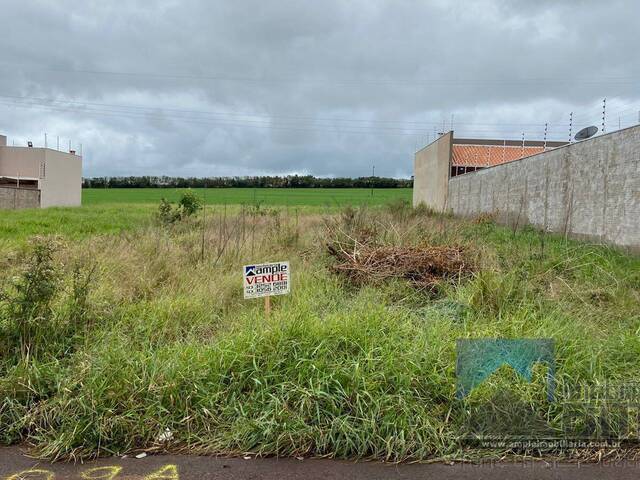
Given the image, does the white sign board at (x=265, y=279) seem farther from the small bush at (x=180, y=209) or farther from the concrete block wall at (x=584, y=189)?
the small bush at (x=180, y=209)

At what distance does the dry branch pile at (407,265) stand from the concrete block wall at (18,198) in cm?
3692

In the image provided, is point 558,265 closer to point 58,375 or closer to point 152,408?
point 152,408

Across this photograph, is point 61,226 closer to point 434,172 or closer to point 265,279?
point 265,279

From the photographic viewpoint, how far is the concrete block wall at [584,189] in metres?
7.43

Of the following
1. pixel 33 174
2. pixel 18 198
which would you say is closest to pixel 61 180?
pixel 33 174

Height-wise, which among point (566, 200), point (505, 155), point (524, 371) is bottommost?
point (524, 371)

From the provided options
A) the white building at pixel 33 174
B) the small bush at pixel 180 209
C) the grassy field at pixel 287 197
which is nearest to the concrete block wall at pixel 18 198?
the white building at pixel 33 174

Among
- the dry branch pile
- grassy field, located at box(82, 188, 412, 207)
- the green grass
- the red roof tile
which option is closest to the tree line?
grassy field, located at box(82, 188, 412, 207)

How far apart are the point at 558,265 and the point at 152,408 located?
5.43 m

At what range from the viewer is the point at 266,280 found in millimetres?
3777

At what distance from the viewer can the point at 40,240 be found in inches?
135

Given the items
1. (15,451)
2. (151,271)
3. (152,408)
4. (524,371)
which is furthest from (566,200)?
(15,451)

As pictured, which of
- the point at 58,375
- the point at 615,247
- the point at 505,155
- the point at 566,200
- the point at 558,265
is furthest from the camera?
the point at 505,155

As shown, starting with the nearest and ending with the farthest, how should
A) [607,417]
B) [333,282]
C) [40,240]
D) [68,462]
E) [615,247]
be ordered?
[68,462] → [607,417] → [40,240] → [333,282] → [615,247]
